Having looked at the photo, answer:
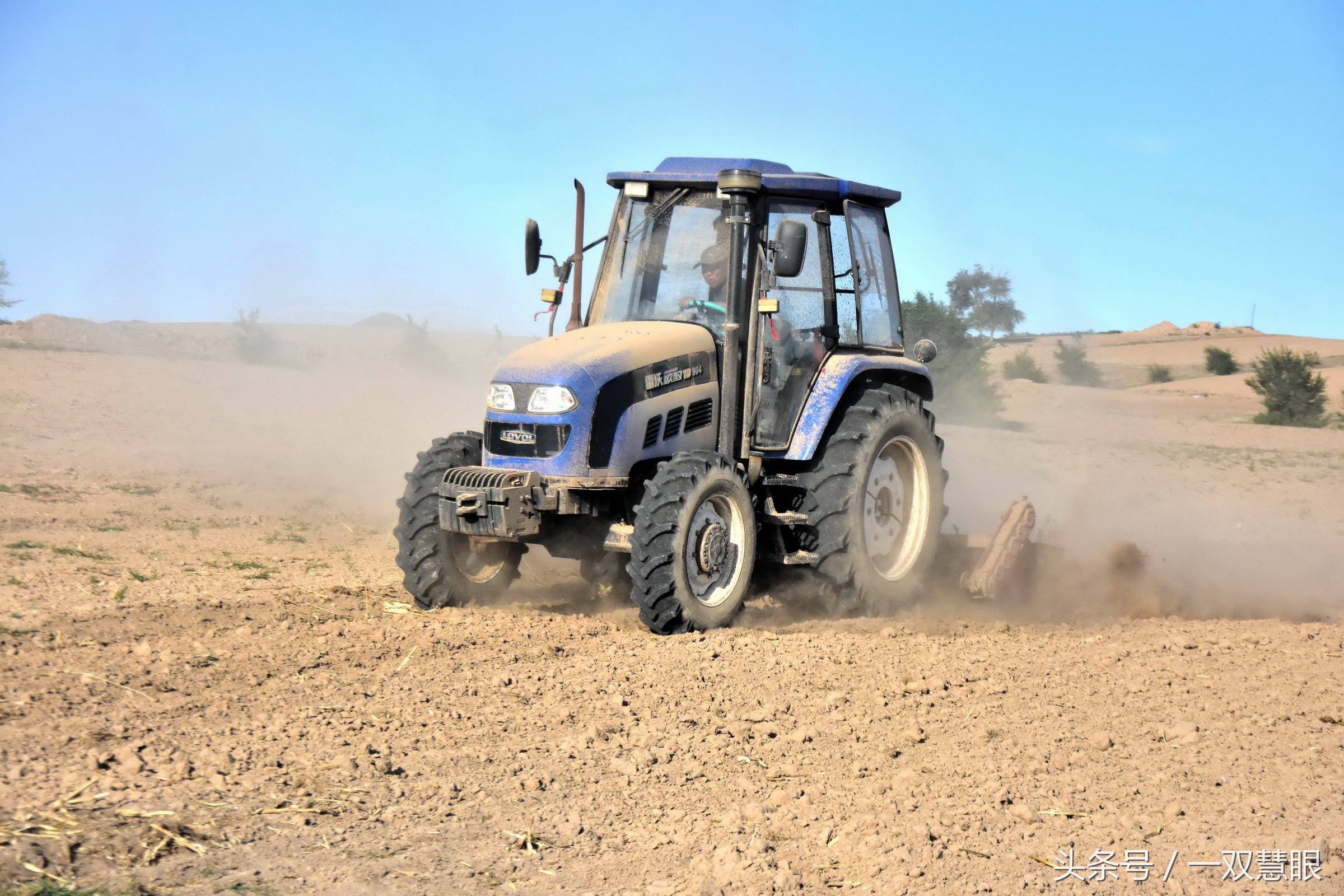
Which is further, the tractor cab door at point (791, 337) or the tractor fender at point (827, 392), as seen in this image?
the tractor cab door at point (791, 337)

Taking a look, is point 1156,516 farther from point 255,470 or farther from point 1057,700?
point 255,470

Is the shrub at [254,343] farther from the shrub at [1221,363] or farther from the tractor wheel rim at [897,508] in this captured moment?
the shrub at [1221,363]

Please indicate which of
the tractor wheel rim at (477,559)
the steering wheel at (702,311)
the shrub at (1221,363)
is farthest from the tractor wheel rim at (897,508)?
the shrub at (1221,363)

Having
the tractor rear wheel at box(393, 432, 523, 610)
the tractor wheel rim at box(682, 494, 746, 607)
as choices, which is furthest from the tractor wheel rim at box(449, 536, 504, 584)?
the tractor wheel rim at box(682, 494, 746, 607)

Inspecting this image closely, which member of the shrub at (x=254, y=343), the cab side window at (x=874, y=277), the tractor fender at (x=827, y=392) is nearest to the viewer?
the tractor fender at (x=827, y=392)

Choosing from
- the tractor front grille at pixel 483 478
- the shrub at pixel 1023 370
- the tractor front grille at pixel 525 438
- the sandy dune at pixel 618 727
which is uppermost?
the shrub at pixel 1023 370

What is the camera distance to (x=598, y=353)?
6.50 m

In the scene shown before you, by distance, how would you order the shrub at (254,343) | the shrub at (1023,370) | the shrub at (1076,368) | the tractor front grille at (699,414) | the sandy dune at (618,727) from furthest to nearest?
the shrub at (1076,368) → the shrub at (1023,370) → the shrub at (254,343) → the tractor front grille at (699,414) → the sandy dune at (618,727)

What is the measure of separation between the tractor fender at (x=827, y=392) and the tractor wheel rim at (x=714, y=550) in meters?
0.63

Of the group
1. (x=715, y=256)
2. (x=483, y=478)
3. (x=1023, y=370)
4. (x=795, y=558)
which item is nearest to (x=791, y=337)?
(x=715, y=256)

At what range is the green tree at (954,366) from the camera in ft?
Answer: 98.7

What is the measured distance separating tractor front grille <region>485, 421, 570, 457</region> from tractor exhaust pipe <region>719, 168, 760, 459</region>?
1.02 meters

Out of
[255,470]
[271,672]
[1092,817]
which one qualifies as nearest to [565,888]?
[1092,817]

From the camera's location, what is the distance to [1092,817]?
4121 mm
